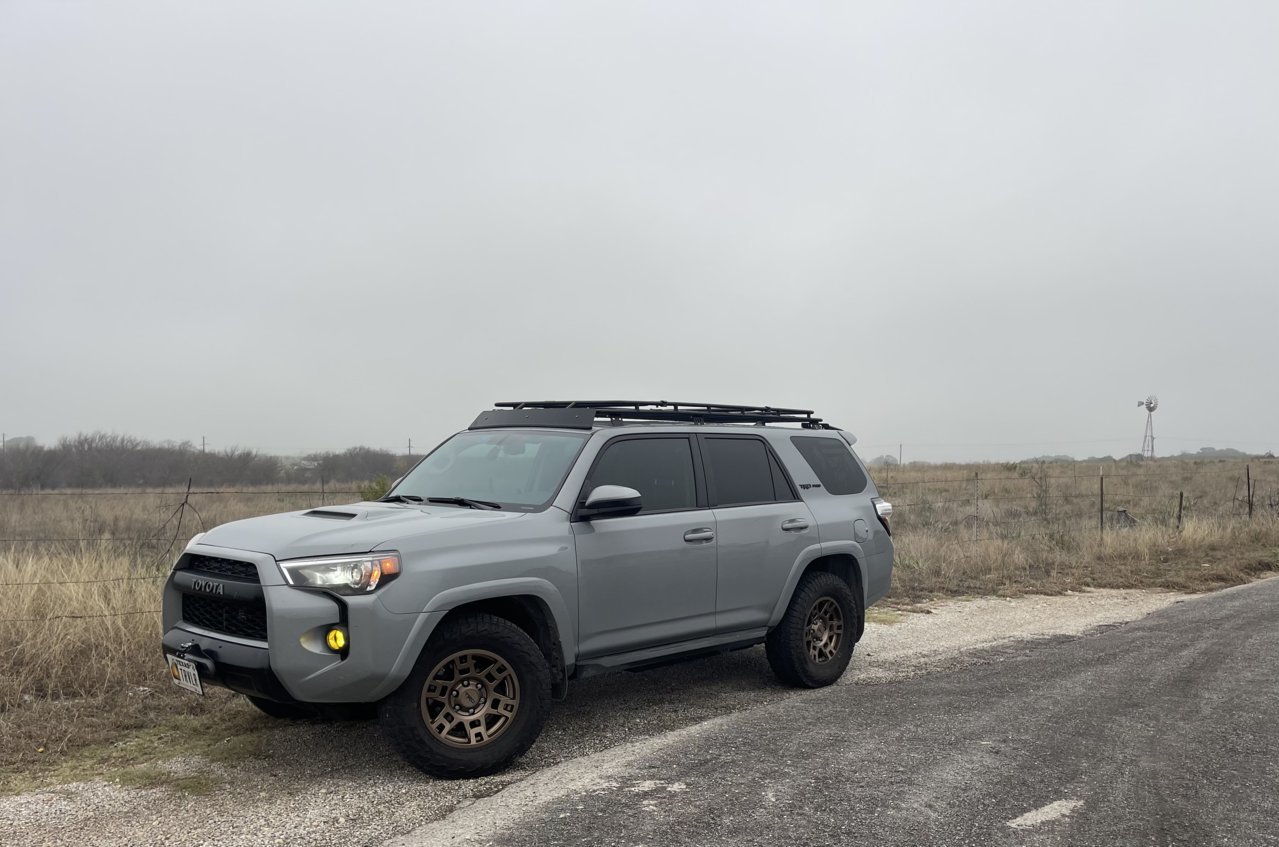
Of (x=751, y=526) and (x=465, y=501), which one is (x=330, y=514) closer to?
(x=465, y=501)

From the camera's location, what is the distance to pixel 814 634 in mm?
7223

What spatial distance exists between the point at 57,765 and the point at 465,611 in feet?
7.74

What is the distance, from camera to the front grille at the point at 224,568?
16.3 ft

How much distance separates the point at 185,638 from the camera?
5.21 metres

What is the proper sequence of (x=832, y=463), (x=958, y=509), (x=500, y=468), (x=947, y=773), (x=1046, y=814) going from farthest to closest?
(x=958, y=509) < (x=832, y=463) < (x=500, y=468) < (x=947, y=773) < (x=1046, y=814)

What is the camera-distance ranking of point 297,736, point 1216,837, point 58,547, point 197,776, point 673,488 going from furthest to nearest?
point 58,547 < point 673,488 < point 297,736 < point 197,776 < point 1216,837

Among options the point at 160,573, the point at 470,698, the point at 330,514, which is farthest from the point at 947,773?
the point at 160,573

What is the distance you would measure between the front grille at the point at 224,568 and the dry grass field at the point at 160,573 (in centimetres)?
108

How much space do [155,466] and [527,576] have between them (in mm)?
34188

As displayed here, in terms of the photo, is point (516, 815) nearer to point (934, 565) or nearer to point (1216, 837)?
point (1216, 837)

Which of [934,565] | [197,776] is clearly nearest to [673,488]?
[197,776]

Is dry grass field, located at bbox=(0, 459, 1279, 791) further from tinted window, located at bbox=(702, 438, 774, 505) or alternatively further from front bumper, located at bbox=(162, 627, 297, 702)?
tinted window, located at bbox=(702, 438, 774, 505)

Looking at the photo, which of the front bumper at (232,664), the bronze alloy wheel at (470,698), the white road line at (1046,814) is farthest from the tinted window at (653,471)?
the white road line at (1046,814)

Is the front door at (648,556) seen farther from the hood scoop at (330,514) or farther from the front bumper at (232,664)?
the front bumper at (232,664)
